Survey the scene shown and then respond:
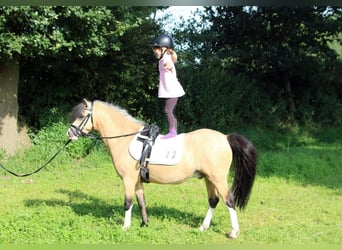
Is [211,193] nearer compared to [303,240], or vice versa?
[303,240]

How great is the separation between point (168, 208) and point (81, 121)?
2.36 m

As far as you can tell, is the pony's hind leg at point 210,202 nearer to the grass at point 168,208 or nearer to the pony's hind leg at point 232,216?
the grass at point 168,208

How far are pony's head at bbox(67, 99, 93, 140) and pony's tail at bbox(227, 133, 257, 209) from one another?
213cm

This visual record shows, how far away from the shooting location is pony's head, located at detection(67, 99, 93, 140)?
6160mm

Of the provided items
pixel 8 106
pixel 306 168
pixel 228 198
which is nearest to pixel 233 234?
pixel 228 198

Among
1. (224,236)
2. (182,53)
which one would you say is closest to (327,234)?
(224,236)

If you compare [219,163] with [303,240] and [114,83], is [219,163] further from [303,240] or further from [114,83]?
[114,83]

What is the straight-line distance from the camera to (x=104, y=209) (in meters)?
7.27

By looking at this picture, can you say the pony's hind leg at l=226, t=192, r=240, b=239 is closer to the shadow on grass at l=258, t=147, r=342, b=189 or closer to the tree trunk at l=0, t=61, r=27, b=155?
the shadow on grass at l=258, t=147, r=342, b=189

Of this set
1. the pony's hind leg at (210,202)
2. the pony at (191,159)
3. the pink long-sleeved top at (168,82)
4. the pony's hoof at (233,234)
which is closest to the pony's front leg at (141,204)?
the pony at (191,159)

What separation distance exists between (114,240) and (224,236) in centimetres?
159

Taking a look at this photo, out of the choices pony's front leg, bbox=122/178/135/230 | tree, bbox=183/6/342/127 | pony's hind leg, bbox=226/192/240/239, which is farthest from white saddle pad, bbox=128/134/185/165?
tree, bbox=183/6/342/127

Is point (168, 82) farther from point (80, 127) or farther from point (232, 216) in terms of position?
point (232, 216)

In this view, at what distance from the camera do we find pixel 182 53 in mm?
15844
